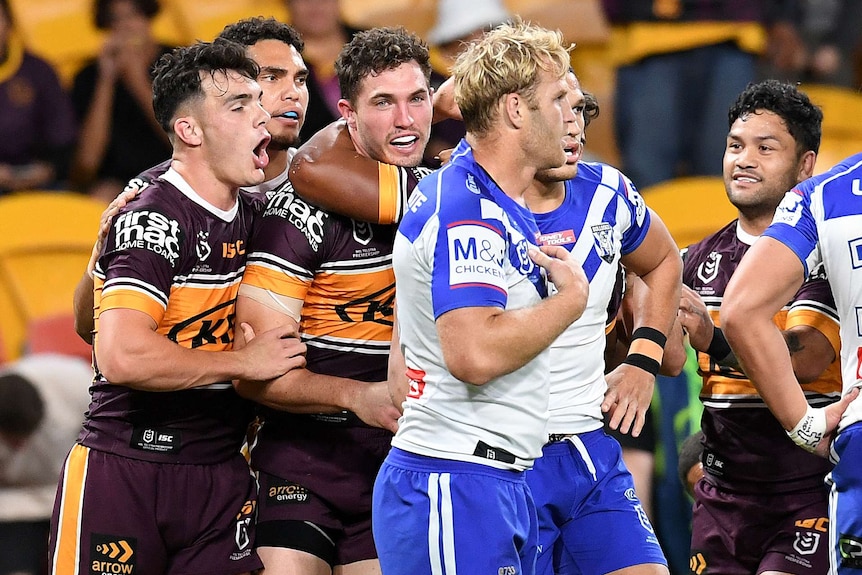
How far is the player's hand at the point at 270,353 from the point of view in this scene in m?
4.58

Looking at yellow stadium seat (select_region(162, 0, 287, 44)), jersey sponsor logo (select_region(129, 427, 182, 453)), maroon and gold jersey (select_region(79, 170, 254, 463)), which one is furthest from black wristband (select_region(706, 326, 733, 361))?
yellow stadium seat (select_region(162, 0, 287, 44))

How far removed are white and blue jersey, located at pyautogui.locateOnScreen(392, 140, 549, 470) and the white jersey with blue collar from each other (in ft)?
3.26

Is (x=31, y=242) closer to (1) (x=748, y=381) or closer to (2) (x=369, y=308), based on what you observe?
(2) (x=369, y=308)

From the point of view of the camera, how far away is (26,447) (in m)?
7.25

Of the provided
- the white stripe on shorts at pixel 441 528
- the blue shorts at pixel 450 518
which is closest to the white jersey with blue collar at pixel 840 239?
the blue shorts at pixel 450 518

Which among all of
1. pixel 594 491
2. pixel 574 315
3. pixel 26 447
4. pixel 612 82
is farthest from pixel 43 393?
pixel 612 82

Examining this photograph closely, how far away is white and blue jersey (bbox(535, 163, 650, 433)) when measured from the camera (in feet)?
14.7

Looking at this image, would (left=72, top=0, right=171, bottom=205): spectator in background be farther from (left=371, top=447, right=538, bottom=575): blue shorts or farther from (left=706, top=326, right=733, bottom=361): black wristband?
(left=371, top=447, right=538, bottom=575): blue shorts

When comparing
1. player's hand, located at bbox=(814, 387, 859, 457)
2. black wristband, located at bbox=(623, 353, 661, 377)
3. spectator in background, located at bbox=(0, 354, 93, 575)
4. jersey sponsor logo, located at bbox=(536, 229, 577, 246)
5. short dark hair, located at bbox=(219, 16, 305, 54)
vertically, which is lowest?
spectator in background, located at bbox=(0, 354, 93, 575)

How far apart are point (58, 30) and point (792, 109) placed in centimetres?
609

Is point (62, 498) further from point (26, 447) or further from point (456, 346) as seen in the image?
point (26, 447)

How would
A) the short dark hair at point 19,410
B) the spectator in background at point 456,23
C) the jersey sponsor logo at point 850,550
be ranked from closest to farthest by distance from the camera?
1. the jersey sponsor logo at point 850,550
2. the short dark hair at point 19,410
3. the spectator in background at point 456,23

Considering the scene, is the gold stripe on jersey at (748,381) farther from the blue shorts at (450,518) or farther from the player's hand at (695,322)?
the blue shorts at (450,518)

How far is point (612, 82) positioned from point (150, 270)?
6.83 metres
